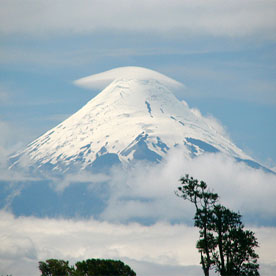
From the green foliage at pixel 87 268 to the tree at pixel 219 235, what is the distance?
2669 cm

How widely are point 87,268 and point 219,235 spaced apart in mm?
36786

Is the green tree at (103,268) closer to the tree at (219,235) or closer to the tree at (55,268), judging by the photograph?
the tree at (55,268)

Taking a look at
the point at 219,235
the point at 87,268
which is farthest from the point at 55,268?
the point at 219,235

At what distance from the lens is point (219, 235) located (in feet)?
276

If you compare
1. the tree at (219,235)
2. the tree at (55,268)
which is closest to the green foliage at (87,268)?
the tree at (55,268)

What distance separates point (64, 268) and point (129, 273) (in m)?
14.9

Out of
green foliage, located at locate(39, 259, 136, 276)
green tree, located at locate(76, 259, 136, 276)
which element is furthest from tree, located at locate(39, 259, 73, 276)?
green tree, located at locate(76, 259, 136, 276)

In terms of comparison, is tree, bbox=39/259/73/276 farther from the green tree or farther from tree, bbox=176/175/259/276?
tree, bbox=176/175/259/276

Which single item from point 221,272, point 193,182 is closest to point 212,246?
point 221,272

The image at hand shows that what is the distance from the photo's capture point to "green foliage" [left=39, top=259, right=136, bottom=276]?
104 meters

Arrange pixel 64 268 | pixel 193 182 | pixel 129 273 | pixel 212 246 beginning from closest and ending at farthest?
pixel 193 182 < pixel 212 246 < pixel 64 268 < pixel 129 273

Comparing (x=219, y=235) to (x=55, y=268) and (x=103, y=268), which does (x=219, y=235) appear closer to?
(x=103, y=268)

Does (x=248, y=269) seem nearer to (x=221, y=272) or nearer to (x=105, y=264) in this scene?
(x=221, y=272)

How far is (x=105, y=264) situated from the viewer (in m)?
109
